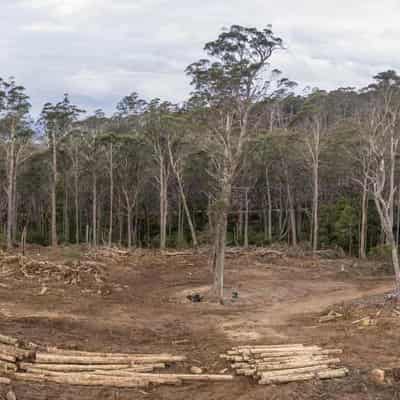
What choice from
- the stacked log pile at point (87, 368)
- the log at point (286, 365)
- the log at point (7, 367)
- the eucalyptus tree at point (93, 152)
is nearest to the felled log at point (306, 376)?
the log at point (286, 365)

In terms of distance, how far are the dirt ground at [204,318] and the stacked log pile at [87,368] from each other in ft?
0.71

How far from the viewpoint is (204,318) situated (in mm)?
15539

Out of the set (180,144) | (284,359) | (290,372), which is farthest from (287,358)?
(180,144)

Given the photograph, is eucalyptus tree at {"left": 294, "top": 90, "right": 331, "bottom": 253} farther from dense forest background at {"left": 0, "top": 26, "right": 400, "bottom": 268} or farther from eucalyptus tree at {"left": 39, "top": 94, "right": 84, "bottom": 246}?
eucalyptus tree at {"left": 39, "top": 94, "right": 84, "bottom": 246}

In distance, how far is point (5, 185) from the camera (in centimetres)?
4134

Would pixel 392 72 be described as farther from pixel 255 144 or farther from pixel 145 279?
pixel 145 279

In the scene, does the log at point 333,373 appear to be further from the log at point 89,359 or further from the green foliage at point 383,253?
the green foliage at point 383,253

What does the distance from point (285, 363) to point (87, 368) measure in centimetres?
323

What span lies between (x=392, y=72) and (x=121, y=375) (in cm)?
2196

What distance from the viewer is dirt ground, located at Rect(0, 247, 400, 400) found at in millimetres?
8445

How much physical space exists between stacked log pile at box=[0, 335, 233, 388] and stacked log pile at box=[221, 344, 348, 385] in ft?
1.84

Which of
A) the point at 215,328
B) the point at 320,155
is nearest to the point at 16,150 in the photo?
the point at 320,155

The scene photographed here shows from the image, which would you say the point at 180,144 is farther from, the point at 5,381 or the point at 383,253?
the point at 5,381

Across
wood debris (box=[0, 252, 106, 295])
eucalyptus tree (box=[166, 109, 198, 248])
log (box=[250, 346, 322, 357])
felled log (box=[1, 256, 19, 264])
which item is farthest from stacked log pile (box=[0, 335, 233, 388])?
eucalyptus tree (box=[166, 109, 198, 248])
